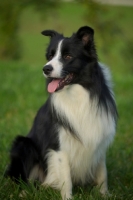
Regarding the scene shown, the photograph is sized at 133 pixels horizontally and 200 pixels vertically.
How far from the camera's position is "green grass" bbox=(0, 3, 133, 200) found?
3991mm

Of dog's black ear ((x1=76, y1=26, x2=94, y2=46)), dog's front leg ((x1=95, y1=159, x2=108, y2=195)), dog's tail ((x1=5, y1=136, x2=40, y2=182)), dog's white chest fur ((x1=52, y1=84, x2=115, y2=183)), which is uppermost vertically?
dog's black ear ((x1=76, y1=26, x2=94, y2=46))

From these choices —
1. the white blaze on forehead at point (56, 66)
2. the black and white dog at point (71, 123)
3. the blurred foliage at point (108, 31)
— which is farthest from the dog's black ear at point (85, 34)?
the blurred foliage at point (108, 31)

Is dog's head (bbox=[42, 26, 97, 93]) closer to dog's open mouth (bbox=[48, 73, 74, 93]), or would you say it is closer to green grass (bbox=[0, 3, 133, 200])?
dog's open mouth (bbox=[48, 73, 74, 93])

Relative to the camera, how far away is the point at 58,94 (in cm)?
398

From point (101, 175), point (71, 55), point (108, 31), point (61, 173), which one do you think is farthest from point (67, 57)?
point (108, 31)

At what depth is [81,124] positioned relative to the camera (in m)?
4.02

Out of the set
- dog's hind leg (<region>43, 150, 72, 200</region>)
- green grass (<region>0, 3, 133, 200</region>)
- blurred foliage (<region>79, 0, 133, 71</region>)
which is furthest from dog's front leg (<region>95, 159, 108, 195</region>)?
blurred foliage (<region>79, 0, 133, 71</region>)

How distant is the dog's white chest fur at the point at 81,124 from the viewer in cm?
396

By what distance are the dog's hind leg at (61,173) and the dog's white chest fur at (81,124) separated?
0.07 metres

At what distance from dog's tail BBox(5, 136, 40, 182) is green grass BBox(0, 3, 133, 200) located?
17 cm

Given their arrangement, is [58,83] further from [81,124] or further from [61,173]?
[61,173]

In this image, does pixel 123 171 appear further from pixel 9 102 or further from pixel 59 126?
pixel 9 102

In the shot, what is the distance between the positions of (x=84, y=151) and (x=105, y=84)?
739 mm

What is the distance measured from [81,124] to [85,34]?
3.05 ft
